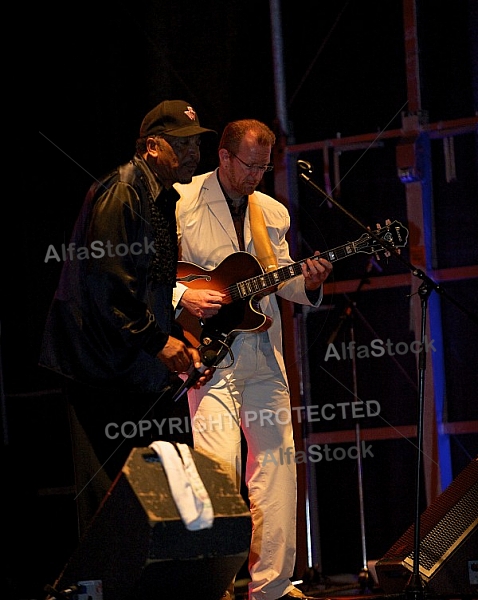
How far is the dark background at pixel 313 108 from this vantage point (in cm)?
470

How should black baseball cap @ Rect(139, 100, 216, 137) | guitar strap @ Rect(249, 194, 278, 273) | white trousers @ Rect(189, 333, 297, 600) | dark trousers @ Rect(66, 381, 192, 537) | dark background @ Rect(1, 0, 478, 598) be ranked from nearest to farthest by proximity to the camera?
dark trousers @ Rect(66, 381, 192, 537) < black baseball cap @ Rect(139, 100, 216, 137) < white trousers @ Rect(189, 333, 297, 600) < guitar strap @ Rect(249, 194, 278, 273) < dark background @ Rect(1, 0, 478, 598)

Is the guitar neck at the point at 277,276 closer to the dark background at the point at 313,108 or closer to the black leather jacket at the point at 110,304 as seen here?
the black leather jacket at the point at 110,304

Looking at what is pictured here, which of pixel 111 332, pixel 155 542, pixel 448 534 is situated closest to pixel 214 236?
pixel 111 332

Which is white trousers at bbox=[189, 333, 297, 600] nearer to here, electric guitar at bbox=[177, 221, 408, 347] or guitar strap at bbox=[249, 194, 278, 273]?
electric guitar at bbox=[177, 221, 408, 347]

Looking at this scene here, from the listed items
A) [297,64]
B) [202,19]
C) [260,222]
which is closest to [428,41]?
[297,64]

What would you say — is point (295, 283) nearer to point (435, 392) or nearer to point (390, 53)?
point (435, 392)

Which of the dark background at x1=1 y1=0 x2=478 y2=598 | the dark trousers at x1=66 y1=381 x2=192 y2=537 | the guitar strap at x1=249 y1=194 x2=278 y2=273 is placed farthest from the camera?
the dark background at x1=1 y1=0 x2=478 y2=598

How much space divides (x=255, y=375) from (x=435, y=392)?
3.94 ft

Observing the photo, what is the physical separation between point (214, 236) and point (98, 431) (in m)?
1.11

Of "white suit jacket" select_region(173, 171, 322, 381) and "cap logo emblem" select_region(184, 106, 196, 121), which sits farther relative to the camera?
"white suit jacket" select_region(173, 171, 322, 381)

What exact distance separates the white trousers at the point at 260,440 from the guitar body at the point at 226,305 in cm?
6

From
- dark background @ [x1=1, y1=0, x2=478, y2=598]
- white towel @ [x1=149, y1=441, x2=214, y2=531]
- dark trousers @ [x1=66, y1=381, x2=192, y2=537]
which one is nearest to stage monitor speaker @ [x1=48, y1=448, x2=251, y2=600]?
white towel @ [x1=149, y1=441, x2=214, y2=531]

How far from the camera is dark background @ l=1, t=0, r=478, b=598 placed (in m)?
4.70

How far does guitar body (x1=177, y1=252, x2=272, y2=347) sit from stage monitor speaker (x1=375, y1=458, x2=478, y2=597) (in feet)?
3.15
